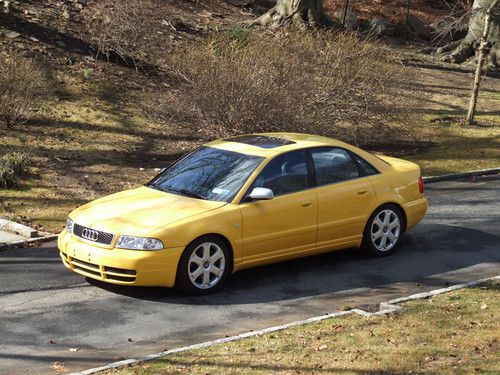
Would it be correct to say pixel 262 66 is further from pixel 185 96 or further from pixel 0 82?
pixel 0 82

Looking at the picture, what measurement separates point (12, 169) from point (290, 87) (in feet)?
18.5

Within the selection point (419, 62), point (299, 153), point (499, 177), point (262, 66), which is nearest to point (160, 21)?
point (419, 62)

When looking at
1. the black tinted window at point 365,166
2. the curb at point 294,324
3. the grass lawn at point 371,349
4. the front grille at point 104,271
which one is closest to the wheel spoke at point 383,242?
the black tinted window at point 365,166

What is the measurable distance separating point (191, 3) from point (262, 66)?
14.2 meters

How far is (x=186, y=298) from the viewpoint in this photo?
36.1 feet

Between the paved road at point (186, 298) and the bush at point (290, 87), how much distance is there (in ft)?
17.7

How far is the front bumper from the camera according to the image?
1068cm

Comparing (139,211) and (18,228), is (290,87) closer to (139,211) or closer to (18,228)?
(18,228)

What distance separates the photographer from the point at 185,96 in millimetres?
19609

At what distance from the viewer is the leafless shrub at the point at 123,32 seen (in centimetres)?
2473

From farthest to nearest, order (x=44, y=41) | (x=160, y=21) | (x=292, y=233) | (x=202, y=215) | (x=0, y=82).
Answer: (x=160, y=21) → (x=44, y=41) → (x=0, y=82) → (x=292, y=233) → (x=202, y=215)

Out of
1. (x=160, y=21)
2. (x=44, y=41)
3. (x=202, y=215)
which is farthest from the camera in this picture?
(x=160, y=21)

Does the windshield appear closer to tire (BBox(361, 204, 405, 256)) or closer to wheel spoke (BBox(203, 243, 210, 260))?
wheel spoke (BBox(203, 243, 210, 260))

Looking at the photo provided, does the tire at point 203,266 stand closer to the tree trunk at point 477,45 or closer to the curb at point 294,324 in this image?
the curb at point 294,324
